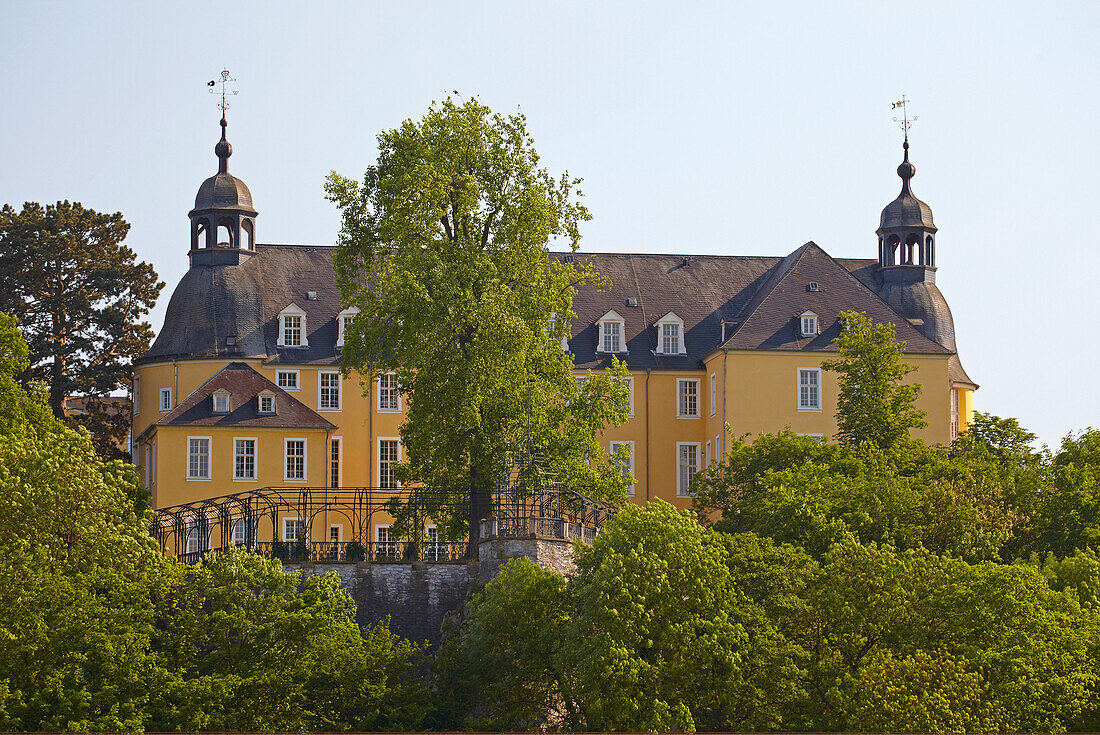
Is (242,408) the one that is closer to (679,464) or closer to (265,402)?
(265,402)

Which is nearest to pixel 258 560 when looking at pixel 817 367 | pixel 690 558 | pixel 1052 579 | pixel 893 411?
pixel 690 558

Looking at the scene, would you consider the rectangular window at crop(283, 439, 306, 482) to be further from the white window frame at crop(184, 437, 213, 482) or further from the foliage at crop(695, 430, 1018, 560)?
the foliage at crop(695, 430, 1018, 560)

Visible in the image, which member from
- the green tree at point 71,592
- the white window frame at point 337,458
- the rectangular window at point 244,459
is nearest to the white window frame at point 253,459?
the rectangular window at point 244,459

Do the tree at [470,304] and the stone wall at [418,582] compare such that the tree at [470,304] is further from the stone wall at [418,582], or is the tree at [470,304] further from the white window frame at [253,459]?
the white window frame at [253,459]

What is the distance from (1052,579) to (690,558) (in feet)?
33.8

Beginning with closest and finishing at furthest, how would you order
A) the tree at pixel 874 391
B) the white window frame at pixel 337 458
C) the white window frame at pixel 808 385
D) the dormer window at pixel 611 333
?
the tree at pixel 874 391 < the white window frame at pixel 337 458 < the white window frame at pixel 808 385 < the dormer window at pixel 611 333

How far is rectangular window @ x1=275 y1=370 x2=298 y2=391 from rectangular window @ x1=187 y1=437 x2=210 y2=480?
4.78 m

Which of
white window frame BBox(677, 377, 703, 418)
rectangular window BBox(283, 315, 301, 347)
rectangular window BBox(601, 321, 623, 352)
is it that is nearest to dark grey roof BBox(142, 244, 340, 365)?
rectangular window BBox(283, 315, 301, 347)

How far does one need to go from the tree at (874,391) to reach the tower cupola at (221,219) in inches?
879

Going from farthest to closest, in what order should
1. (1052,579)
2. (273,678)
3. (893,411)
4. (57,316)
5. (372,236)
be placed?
(57,316) < (893,411) < (372,236) < (1052,579) < (273,678)

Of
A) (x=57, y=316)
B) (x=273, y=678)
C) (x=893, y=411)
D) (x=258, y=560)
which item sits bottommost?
(x=273, y=678)

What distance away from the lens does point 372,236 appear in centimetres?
4266

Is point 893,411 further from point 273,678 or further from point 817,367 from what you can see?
point 273,678

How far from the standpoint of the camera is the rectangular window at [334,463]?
55844mm
